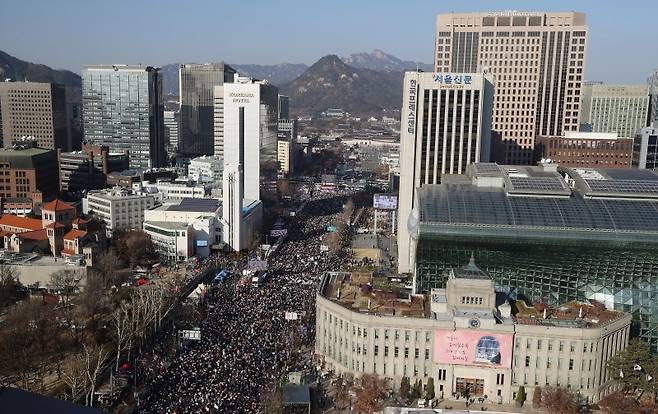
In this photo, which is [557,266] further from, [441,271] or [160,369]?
[160,369]

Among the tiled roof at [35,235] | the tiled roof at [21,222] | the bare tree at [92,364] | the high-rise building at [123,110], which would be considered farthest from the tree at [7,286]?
the high-rise building at [123,110]

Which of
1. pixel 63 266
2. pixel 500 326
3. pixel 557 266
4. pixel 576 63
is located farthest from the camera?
pixel 576 63

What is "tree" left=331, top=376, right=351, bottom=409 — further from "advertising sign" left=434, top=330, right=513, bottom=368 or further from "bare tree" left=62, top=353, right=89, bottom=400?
"bare tree" left=62, top=353, right=89, bottom=400

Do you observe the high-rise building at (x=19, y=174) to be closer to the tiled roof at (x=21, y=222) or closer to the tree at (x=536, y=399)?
the tiled roof at (x=21, y=222)

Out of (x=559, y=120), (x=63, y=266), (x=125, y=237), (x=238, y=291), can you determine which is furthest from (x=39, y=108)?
(x=559, y=120)

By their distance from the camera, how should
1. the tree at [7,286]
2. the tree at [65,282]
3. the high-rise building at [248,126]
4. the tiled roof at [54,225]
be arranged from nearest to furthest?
the tree at [7,286]
the tree at [65,282]
the tiled roof at [54,225]
the high-rise building at [248,126]

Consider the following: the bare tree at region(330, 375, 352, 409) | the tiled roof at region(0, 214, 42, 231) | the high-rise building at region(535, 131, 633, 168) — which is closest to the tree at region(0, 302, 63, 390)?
the bare tree at region(330, 375, 352, 409)

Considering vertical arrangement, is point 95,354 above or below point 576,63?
below
